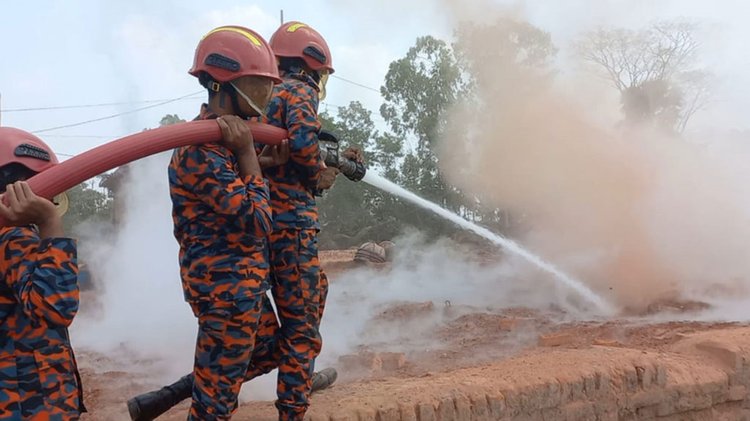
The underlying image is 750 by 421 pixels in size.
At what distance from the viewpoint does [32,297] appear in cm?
188

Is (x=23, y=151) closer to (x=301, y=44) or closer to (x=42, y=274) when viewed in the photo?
(x=42, y=274)

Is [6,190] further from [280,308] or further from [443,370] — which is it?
[443,370]

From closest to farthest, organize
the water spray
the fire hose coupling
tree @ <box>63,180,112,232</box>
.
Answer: the fire hose coupling < the water spray < tree @ <box>63,180,112,232</box>

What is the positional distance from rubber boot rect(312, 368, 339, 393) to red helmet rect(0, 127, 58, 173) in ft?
6.56

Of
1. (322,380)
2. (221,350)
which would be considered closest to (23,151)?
(221,350)

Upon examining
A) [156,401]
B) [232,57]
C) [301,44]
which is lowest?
[156,401]

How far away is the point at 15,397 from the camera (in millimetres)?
2006

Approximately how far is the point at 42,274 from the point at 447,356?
11.8ft

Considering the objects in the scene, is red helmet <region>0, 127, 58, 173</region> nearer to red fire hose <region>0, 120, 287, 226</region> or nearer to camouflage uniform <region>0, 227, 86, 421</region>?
red fire hose <region>0, 120, 287, 226</region>

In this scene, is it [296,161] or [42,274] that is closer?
[42,274]

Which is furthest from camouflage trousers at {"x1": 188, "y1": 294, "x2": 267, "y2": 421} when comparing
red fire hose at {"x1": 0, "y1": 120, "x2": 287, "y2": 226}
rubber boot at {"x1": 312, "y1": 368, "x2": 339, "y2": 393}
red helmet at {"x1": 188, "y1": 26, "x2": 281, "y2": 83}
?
rubber boot at {"x1": 312, "y1": 368, "x2": 339, "y2": 393}

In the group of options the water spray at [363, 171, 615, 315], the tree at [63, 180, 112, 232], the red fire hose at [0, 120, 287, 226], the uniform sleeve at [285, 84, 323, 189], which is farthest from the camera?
the tree at [63, 180, 112, 232]

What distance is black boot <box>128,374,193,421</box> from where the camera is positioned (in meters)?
2.97

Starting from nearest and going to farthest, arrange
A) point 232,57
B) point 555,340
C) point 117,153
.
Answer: point 117,153 < point 232,57 < point 555,340
